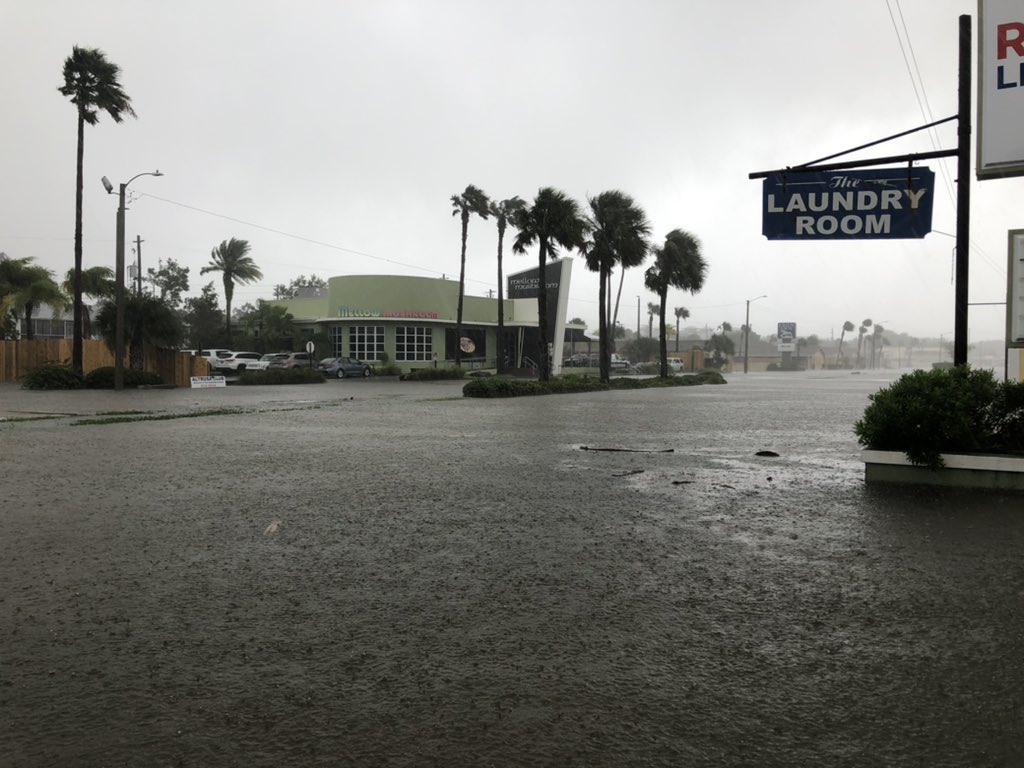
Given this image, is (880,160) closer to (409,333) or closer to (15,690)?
(15,690)

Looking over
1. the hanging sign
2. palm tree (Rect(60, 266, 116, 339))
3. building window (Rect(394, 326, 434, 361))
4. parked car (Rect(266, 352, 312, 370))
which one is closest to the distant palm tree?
palm tree (Rect(60, 266, 116, 339))

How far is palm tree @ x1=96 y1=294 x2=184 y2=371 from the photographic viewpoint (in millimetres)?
35000

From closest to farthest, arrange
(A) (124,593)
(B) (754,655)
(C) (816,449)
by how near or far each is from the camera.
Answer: (B) (754,655) < (A) (124,593) < (C) (816,449)

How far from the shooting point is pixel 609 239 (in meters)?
39.4

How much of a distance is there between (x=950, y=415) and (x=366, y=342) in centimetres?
5203

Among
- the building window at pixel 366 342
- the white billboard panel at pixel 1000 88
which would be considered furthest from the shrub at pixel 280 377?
the white billboard panel at pixel 1000 88

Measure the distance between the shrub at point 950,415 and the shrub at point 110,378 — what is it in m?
32.4

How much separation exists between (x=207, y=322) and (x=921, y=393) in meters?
63.1

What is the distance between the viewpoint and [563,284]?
56625mm

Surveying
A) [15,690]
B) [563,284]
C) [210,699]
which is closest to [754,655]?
[210,699]

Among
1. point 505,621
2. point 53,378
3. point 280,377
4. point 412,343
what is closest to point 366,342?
point 412,343

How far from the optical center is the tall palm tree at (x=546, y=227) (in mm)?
33812

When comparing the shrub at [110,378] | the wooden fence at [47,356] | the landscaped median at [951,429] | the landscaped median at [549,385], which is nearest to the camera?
the landscaped median at [951,429]

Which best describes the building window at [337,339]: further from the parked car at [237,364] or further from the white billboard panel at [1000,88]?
the white billboard panel at [1000,88]
